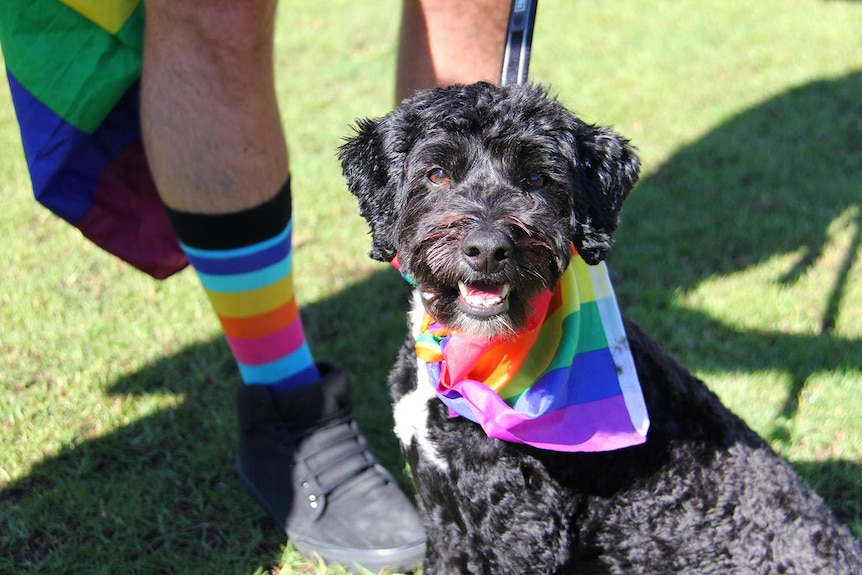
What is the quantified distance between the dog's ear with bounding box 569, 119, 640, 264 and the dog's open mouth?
260 millimetres

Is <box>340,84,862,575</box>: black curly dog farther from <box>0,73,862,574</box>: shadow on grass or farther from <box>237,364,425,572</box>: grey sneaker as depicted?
<box>0,73,862,574</box>: shadow on grass

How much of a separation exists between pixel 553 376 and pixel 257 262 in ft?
3.51

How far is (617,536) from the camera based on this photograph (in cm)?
230

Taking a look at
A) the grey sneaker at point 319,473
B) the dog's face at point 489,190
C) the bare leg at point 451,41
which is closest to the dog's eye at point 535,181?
the dog's face at point 489,190

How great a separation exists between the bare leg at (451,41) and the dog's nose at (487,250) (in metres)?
1.05

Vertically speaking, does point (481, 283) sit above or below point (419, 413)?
above

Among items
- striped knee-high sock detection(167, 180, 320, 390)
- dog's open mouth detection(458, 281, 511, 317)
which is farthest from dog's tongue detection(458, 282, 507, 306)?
striped knee-high sock detection(167, 180, 320, 390)

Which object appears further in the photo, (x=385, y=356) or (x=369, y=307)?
(x=369, y=307)

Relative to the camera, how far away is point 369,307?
4.16 metres

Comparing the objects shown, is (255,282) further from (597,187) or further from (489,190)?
(597,187)

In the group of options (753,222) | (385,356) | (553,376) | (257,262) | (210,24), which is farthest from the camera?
(753,222)

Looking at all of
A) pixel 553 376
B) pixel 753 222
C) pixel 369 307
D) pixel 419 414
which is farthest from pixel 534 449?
pixel 753 222

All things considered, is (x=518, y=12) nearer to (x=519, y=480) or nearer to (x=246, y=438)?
(x=519, y=480)

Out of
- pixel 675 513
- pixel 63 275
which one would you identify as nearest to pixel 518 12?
pixel 675 513
